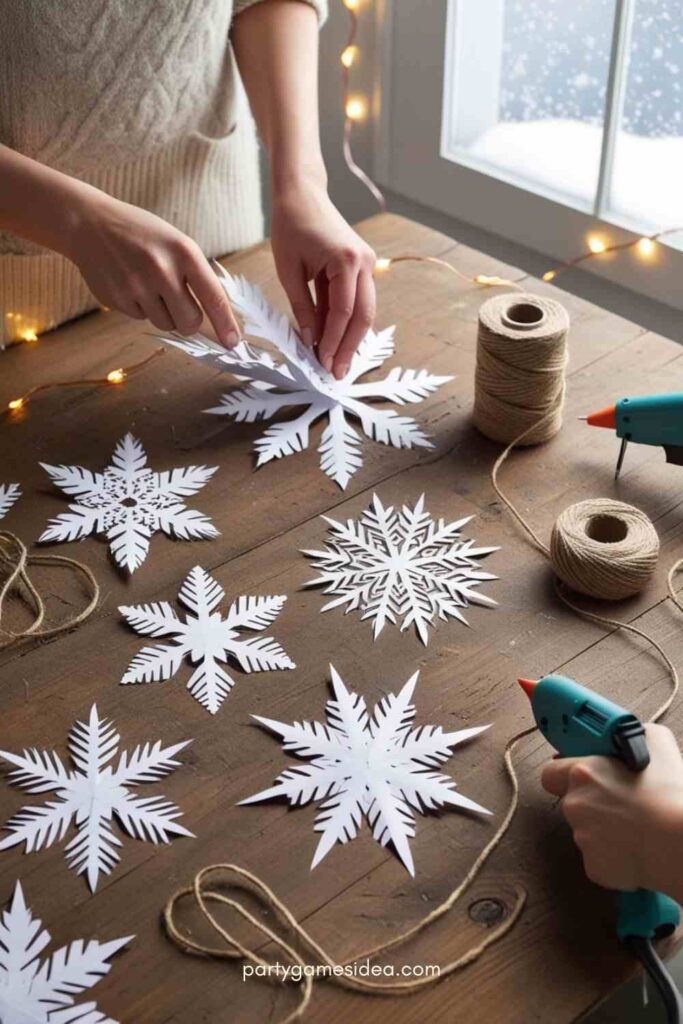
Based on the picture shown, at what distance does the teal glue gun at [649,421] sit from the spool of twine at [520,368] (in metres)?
0.05

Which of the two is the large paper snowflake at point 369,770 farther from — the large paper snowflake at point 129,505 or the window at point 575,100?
the window at point 575,100

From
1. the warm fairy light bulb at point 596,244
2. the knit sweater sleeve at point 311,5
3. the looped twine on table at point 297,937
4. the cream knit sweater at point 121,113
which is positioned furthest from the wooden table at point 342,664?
the warm fairy light bulb at point 596,244

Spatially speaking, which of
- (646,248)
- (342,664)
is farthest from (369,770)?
(646,248)

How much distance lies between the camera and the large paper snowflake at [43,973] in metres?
0.70

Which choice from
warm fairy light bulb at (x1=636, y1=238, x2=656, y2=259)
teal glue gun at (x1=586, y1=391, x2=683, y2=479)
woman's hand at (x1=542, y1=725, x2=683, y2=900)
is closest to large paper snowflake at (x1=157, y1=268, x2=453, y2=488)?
teal glue gun at (x1=586, y1=391, x2=683, y2=479)

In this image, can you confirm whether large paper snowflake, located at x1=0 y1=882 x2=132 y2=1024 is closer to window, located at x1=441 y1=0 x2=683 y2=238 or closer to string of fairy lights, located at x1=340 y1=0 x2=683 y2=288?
string of fairy lights, located at x1=340 y1=0 x2=683 y2=288

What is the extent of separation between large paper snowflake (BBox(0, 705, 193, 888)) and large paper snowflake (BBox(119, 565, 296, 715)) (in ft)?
0.19

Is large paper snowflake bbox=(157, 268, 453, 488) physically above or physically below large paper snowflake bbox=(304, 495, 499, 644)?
above

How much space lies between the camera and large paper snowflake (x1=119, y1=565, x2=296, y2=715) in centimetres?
90

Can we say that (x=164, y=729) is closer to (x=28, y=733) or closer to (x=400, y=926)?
(x=28, y=733)

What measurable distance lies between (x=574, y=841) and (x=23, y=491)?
1.96 feet

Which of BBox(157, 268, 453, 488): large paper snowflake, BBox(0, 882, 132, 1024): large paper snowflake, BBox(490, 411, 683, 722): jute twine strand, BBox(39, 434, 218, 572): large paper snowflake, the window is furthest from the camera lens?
the window

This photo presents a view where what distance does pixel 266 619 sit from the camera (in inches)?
37.4

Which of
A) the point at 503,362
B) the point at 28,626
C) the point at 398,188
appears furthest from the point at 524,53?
the point at 28,626
